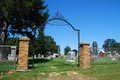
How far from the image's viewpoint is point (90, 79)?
636 centimetres

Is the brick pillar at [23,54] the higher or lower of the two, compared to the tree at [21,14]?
lower

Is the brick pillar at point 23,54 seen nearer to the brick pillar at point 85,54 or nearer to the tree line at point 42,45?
the brick pillar at point 85,54

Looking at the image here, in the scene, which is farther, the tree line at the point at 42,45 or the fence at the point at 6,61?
the tree line at the point at 42,45

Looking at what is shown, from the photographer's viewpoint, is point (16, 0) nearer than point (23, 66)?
No

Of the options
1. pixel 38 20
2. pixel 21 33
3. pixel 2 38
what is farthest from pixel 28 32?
pixel 2 38

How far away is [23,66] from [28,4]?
26.2 feet

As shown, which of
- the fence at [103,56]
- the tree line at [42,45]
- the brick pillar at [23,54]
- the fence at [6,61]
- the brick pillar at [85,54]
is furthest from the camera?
the tree line at [42,45]

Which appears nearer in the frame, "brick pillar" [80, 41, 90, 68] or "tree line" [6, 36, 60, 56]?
"brick pillar" [80, 41, 90, 68]

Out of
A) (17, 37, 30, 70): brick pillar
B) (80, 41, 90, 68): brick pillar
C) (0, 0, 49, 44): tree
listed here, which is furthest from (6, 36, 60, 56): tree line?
(17, 37, 30, 70): brick pillar

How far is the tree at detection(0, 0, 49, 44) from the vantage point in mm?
12648

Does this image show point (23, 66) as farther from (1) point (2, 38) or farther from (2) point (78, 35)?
(1) point (2, 38)

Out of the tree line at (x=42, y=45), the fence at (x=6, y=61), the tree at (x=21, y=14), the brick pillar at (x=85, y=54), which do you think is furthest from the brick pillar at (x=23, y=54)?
the tree line at (x=42, y=45)

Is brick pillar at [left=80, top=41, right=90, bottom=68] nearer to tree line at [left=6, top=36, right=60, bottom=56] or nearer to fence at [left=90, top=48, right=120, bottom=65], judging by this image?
fence at [left=90, top=48, right=120, bottom=65]

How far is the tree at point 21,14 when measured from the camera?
12.6 metres
